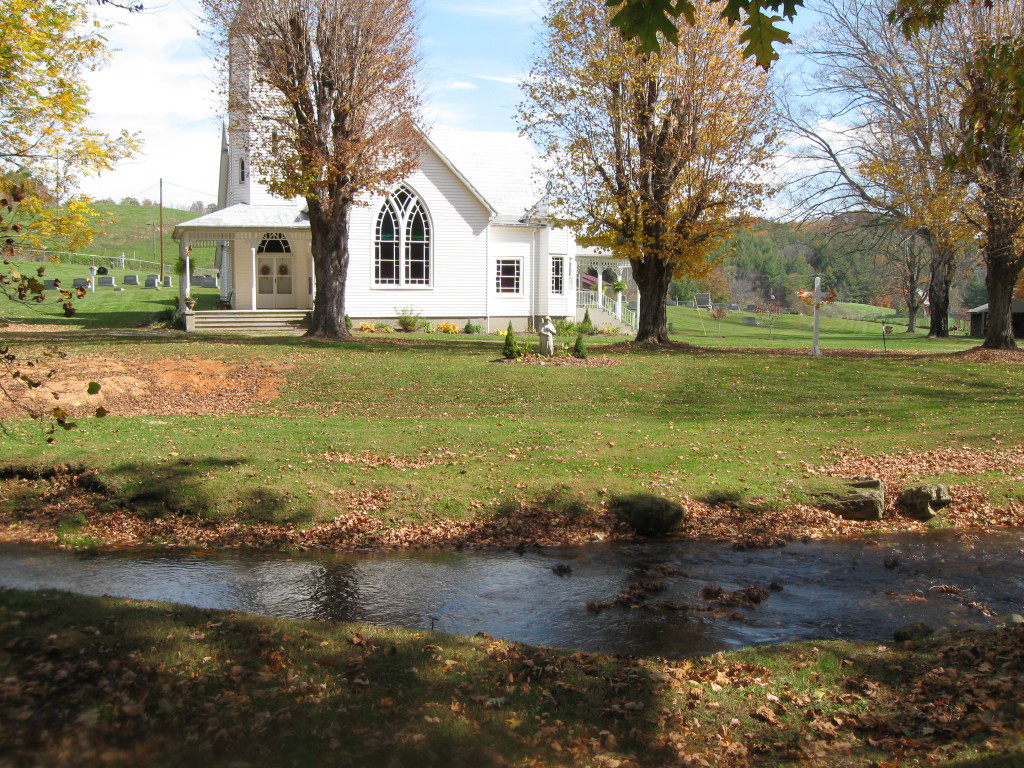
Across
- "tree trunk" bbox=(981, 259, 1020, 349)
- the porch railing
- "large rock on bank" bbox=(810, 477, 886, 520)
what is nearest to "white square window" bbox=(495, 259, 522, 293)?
the porch railing

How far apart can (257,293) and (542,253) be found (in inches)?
478

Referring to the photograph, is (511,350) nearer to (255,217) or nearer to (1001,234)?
(255,217)

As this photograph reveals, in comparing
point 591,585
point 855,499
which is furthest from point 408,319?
point 591,585

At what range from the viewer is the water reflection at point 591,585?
805cm

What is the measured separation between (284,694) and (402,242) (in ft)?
99.3

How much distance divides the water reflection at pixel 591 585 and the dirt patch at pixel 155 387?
6.96m

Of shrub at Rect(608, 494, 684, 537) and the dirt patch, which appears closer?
shrub at Rect(608, 494, 684, 537)

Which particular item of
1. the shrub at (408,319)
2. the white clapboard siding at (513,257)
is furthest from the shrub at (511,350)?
the white clapboard siding at (513,257)

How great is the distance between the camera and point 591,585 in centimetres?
938

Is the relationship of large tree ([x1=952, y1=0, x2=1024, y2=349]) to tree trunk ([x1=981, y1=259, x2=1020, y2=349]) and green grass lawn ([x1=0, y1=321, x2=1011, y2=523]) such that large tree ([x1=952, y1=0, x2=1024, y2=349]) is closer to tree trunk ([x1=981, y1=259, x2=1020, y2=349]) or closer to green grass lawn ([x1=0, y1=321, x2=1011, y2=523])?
tree trunk ([x1=981, y1=259, x2=1020, y2=349])

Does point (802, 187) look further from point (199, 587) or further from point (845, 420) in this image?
point (199, 587)

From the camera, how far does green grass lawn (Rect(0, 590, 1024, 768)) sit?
179 inches

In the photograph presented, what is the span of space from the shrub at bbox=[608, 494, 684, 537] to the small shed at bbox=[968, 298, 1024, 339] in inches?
1644

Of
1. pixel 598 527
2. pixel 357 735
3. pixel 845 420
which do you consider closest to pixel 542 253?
pixel 845 420
